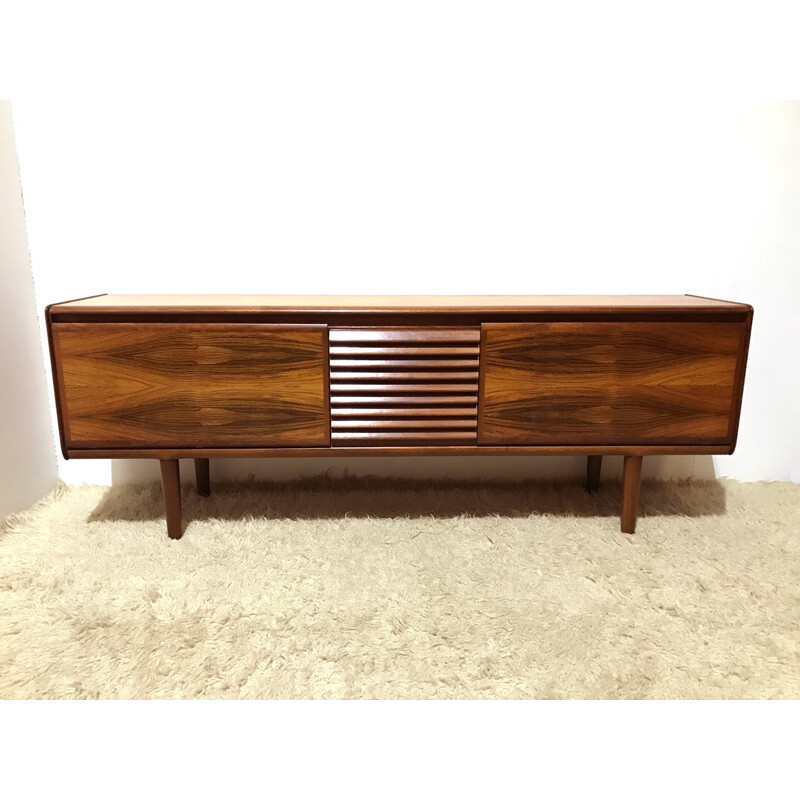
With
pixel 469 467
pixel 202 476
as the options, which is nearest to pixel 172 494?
pixel 202 476

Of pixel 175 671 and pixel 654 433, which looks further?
pixel 654 433

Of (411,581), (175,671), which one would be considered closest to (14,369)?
(175,671)

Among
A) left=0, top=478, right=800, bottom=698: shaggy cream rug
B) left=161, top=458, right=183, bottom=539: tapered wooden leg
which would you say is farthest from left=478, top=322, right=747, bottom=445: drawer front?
left=161, top=458, right=183, bottom=539: tapered wooden leg

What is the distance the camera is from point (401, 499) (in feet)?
5.07

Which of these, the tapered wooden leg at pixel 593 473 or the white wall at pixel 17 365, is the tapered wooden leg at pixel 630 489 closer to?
the tapered wooden leg at pixel 593 473

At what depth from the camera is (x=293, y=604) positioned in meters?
1.08

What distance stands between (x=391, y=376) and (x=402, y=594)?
44cm

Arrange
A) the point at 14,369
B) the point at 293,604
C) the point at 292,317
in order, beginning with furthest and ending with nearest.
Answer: the point at 14,369, the point at 292,317, the point at 293,604

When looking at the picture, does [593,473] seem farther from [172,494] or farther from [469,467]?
[172,494]

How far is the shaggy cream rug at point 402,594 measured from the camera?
89cm
